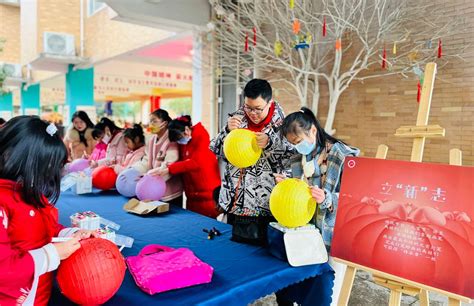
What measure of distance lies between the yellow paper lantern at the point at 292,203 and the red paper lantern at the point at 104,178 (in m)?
2.10

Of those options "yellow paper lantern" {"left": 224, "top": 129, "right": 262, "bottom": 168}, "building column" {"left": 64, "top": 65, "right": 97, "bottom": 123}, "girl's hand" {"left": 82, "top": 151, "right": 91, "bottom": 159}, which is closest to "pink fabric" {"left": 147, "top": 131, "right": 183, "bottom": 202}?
"yellow paper lantern" {"left": 224, "top": 129, "right": 262, "bottom": 168}

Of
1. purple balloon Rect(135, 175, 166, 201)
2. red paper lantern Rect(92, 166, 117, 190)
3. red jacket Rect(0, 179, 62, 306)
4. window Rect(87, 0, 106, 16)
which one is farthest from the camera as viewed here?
window Rect(87, 0, 106, 16)

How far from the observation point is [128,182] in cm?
294

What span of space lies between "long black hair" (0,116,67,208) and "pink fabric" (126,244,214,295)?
0.42m

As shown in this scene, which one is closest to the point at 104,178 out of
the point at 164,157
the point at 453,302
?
the point at 164,157

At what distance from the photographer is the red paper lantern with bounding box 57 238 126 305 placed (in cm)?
114

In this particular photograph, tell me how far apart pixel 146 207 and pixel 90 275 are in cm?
130

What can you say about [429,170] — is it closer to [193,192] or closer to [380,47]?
[193,192]

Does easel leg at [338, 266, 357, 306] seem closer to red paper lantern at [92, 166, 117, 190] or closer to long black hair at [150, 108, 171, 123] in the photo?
long black hair at [150, 108, 171, 123]

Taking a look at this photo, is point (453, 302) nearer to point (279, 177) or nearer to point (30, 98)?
point (279, 177)

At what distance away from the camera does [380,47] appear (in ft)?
14.5

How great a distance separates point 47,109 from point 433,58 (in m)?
14.8

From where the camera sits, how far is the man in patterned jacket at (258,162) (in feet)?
6.04

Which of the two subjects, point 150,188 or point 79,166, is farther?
point 79,166
